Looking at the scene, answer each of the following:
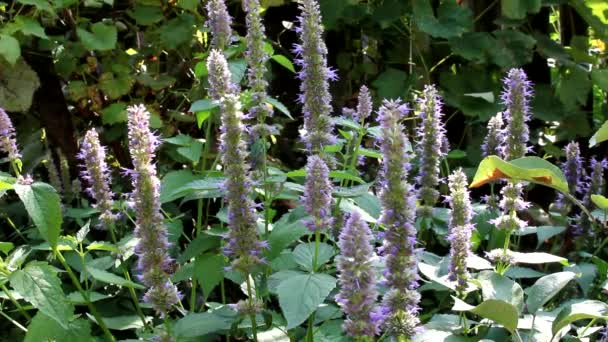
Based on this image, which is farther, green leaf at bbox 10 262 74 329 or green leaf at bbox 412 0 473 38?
green leaf at bbox 412 0 473 38

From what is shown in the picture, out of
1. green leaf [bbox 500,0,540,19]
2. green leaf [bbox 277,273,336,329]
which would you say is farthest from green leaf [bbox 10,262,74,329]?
green leaf [bbox 500,0,540,19]

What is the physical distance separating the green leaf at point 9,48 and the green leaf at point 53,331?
1343mm

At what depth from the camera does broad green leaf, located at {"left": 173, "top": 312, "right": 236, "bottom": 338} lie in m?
1.75

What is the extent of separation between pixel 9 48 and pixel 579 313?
2.32 m

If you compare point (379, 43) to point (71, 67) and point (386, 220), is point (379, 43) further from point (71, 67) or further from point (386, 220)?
point (386, 220)

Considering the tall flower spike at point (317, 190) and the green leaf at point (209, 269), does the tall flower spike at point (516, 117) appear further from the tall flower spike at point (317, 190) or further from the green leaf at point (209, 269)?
the green leaf at point (209, 269)

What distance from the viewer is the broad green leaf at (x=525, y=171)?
1559 mm

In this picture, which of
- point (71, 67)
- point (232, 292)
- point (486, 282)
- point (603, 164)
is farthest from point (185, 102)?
point (486, 282)

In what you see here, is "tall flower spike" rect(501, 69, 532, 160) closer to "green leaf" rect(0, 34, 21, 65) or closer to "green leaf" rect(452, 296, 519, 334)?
"green leaf" rect(452, 296, 519, 334)

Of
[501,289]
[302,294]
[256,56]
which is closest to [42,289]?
[302,294]

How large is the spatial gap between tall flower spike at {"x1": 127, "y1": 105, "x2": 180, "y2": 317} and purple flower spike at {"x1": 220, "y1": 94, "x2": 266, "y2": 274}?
15cm

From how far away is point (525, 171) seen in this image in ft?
5.15

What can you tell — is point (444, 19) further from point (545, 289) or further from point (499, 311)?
point (499, 311)

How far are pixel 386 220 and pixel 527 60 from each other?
2693 mm
